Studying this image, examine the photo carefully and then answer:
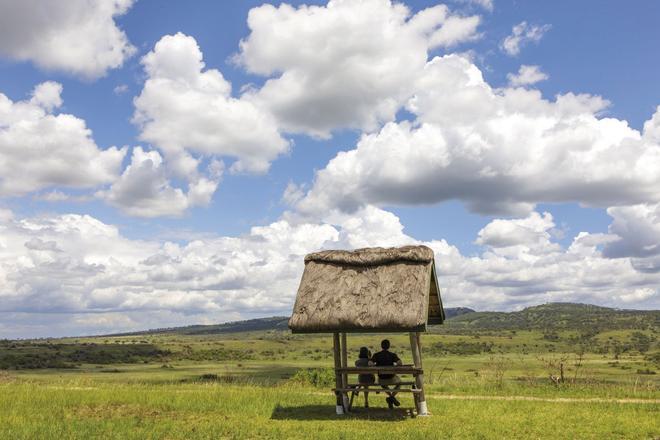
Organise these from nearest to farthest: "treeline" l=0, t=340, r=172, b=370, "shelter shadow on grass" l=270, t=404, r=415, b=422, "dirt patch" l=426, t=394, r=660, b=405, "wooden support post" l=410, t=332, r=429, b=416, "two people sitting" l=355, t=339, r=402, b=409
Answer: "shelter shadow on grass" l=270, t=404, r=415, b=422 → "wooden support post" l=410, t=332, r=429, b=416 → "two people sitting" l=355, t=339, r=402, b=409 → "dirt patch" l=426, t=394, r=660, b=405 → "treeline" l=0, t=340, r=172, b=370

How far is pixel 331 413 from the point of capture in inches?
722

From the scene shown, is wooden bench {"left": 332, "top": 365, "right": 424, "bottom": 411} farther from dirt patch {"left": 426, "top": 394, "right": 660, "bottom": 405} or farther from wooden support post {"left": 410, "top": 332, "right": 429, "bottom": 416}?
dirt patch {"left": 426, "top": 394, "right": 660, "bottom": 405}

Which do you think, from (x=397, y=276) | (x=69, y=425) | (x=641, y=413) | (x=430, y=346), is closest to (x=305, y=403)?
(x=397, y=276)

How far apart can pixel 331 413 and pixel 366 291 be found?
12.8 feet

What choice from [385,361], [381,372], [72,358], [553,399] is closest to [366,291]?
[385,361]

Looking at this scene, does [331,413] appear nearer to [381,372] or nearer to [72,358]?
[381,372]

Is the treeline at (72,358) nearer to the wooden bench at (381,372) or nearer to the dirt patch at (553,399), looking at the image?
the dirt patch at (553,399)

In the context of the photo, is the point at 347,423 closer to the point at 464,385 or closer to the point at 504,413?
the point at 504,413

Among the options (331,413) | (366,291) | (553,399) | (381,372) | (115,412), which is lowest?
(553,399)

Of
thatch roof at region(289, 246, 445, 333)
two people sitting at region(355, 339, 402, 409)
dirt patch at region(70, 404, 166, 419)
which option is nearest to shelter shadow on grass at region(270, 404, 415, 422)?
two people sitting at region(355, 339, 402, 409)

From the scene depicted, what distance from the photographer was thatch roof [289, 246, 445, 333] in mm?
17109

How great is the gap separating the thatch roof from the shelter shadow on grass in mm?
2470

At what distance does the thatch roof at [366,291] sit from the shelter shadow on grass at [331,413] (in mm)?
2470

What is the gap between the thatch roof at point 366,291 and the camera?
1711 centimetres
